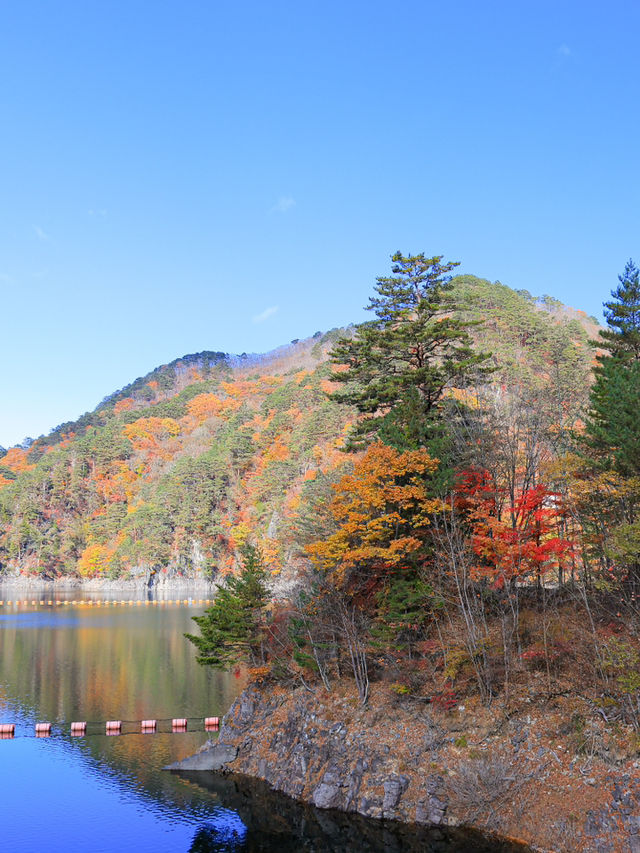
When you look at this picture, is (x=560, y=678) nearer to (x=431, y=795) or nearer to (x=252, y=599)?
(x=431, y=795)

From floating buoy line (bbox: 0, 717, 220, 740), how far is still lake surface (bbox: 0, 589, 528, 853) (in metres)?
0.16

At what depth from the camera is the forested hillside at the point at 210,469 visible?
8162 centimetres

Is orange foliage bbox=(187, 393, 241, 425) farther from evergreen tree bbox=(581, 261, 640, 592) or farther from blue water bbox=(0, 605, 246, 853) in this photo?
evergreen tree bbox=(581, 261, 640, 592)

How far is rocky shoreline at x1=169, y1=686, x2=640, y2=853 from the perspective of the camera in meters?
17.6

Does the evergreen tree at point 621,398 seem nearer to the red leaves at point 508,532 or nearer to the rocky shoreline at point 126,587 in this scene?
the red leaves at point 508,532

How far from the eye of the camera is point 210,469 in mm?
117250

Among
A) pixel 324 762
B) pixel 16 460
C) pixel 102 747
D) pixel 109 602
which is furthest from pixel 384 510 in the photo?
pixel 16 460

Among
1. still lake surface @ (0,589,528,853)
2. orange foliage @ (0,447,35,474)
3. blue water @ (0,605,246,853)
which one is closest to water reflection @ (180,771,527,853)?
still lake surface @ (0,589,528,853)

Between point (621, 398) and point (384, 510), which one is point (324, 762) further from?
point (621, 398)

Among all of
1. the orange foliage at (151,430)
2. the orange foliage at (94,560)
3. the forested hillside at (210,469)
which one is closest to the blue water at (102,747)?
the forested hillside at (210,469)

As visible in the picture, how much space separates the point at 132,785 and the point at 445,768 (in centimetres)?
1209

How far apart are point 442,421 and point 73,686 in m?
28.0

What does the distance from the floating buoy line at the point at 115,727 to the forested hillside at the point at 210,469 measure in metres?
20.9

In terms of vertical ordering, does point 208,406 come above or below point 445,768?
above
